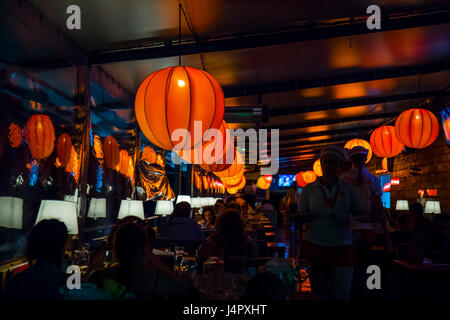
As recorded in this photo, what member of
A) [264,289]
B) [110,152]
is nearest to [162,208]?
[110,152]

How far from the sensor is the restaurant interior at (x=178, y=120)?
258cm

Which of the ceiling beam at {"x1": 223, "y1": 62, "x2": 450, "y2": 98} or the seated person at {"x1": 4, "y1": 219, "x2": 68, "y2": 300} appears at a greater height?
the ceiling beam at {"x1": 223, "y1": 62, "x2": 450, "y2": 98}

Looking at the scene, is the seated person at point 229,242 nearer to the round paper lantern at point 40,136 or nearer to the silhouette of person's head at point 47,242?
the silhouette of person's head at point 47,242

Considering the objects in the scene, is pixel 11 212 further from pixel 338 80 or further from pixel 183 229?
pixel 338 80

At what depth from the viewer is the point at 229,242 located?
3742mm

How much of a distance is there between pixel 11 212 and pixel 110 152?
2608mm

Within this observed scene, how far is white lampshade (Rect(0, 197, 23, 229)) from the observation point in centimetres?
348

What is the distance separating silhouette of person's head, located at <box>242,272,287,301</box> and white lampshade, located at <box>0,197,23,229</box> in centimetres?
275

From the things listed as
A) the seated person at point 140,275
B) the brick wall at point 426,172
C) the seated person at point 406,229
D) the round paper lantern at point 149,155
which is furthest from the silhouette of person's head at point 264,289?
the brick wall at point 426,172

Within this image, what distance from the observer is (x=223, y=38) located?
5.17m

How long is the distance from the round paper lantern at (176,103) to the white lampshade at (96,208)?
314 cm

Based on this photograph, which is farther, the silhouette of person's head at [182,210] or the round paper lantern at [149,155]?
the round paper lantern at [149,155]

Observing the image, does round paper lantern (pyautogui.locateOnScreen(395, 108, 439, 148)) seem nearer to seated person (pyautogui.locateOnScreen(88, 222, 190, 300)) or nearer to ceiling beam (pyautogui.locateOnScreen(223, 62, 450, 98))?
ceiling beam (pyautogui.locateOnScreen(223, 62, 450, 98))

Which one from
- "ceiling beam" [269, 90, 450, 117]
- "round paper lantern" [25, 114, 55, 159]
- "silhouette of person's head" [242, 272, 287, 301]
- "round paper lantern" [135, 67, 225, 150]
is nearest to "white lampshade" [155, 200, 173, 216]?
"ceiling beam" [269, 90, 450, 117]
